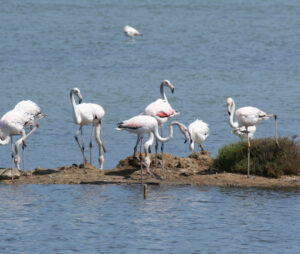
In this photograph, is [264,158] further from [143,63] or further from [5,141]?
[143,63]

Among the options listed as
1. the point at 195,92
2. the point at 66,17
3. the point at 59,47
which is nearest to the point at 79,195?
the point at 195,92

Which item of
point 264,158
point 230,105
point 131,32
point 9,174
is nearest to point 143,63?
point 131,32

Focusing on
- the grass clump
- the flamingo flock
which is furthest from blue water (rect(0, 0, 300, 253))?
the flamingo flock

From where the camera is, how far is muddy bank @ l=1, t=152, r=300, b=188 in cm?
1641

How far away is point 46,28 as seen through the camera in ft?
169

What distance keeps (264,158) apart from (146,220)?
444cm

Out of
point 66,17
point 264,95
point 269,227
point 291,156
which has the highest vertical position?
point 66,17

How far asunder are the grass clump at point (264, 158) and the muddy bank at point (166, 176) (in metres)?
0.21

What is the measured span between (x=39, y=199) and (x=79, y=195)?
867 millimetres

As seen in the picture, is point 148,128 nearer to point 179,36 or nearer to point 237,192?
point 237,192

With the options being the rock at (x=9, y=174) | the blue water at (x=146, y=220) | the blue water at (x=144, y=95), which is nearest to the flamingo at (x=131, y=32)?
the blue water at (x=144, y=95)

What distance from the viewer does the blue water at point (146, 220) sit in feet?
39.4

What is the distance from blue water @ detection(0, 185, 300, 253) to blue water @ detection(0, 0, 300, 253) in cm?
2

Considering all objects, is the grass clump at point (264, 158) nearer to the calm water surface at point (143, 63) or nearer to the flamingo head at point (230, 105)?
the flamingo head at point (230, 105)
